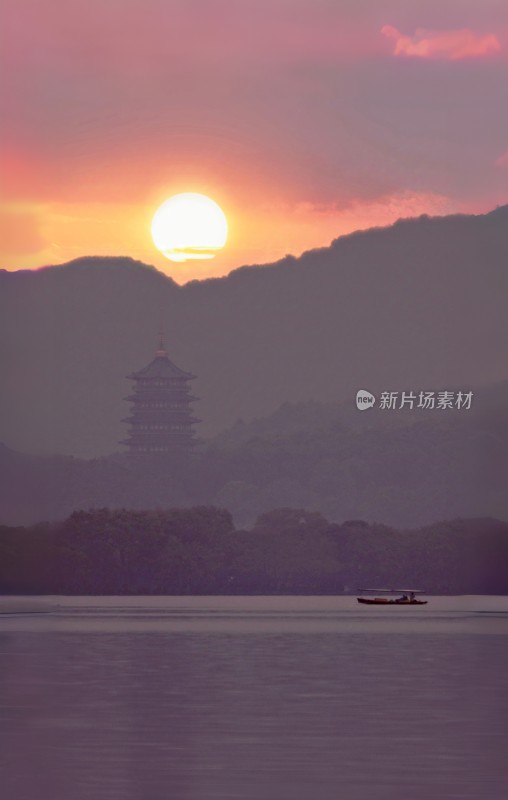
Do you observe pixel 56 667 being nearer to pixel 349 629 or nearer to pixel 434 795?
pixel 434 795

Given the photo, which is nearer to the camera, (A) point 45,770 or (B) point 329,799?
(B) point 329,799

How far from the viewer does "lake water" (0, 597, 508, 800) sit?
3009 cm

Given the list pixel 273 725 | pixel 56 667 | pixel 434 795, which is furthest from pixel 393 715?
pixel 56 667

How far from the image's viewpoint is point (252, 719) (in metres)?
42.7

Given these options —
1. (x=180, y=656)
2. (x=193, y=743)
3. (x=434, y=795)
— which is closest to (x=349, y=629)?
(x=180, y=656)

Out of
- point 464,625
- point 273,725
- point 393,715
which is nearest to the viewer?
point 273,725

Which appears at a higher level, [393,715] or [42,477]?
[42,477]

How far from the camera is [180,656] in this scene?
2972 inches

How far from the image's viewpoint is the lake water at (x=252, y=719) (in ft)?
98.7

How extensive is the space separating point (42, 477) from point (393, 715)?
82223 millimetres

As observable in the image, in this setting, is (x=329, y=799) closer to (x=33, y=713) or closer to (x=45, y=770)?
(x=45, y=770)

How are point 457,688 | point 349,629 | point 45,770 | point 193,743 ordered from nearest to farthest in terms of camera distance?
point 45,770, point 193,743, point 457,688, point 349,629

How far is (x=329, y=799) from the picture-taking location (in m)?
28.2

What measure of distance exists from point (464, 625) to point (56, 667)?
67771 millimetres
